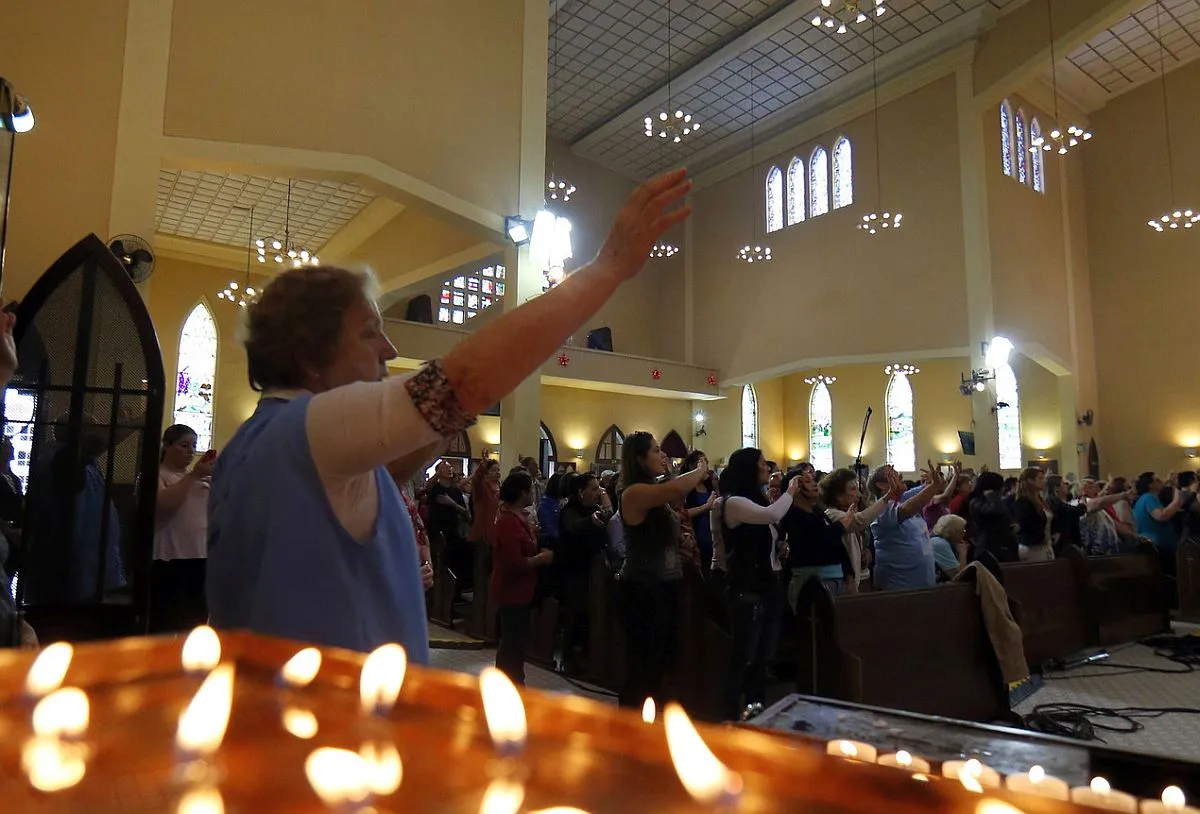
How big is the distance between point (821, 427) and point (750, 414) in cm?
201

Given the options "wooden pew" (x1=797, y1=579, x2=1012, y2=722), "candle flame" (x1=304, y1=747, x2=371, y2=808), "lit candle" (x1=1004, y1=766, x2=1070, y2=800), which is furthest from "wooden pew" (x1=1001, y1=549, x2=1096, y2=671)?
"candle flame" (x1=304, y1=747, x2=371, y2=808)

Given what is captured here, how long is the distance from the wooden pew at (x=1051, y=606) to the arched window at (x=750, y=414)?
1564 centimetres

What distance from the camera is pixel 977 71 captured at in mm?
14727

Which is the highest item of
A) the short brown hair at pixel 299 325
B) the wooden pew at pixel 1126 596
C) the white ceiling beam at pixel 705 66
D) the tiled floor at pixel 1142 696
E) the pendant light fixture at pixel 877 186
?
the white ceiling beam at pixel 705 66

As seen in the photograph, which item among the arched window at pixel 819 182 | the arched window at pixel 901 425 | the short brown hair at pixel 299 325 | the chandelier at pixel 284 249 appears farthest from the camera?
the arched window at pixel 901 425

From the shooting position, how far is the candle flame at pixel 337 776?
0.36 m

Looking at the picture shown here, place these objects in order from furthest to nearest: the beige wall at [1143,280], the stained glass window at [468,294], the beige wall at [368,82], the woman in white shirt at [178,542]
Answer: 1. the stained glass window at [468,294]
2. the beige wall at [1143,280]
3. the beige wall at [368,82]
4. the woman in white shirt at [178,542]

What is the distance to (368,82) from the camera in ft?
25.5

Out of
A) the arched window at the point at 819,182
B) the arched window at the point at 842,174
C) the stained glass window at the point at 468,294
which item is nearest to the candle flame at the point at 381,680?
the stained glass window at the point at 468,294

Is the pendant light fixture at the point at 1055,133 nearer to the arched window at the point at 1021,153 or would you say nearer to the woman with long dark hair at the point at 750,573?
the arched window at the point at 1021,153

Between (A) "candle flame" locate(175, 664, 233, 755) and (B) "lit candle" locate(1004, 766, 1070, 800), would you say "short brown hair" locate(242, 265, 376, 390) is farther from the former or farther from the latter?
(B) "lit candle" locate(1004, 766, 1070, 800)

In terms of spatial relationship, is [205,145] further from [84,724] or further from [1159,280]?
[1159,280]

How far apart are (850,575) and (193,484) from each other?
381 centimetres

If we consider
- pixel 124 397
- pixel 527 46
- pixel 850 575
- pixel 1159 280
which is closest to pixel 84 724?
pixel 124 397
